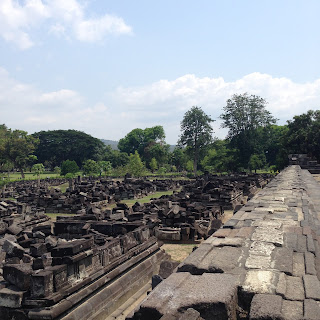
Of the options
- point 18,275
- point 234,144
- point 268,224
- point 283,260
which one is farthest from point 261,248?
point 234,144

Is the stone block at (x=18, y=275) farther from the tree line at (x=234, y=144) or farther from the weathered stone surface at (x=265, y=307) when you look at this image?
the tree line at (x=234, y=144)

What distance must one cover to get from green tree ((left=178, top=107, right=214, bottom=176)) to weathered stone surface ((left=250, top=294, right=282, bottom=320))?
49271 mm

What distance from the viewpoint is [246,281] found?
2.85m

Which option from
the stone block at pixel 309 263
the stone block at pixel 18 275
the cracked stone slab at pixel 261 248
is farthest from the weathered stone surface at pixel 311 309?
the stone block at pixel 18 275

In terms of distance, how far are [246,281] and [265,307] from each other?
520 mm

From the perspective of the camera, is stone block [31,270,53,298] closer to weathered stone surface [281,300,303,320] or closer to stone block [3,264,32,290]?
stone block [3,264,32,290]

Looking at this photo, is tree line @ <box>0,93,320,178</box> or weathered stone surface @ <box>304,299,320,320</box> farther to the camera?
tree line @ <box>0,93,320,178</box>

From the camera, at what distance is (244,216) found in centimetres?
608

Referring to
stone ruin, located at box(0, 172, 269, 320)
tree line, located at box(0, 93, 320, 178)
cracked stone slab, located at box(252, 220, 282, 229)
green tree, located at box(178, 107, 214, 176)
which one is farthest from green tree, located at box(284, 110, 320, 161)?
cracked stone slab, located at box(252, 220, 282, 229)

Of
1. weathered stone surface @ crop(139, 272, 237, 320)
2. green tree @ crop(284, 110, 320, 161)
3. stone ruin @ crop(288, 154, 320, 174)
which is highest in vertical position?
green tree @ crop(284, 110, 320, 161)

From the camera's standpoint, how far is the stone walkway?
93.6 inches

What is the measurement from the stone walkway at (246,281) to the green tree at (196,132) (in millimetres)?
47358

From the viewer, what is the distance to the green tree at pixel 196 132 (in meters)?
51.7

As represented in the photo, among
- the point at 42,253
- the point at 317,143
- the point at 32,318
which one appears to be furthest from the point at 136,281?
the point at 317,143
